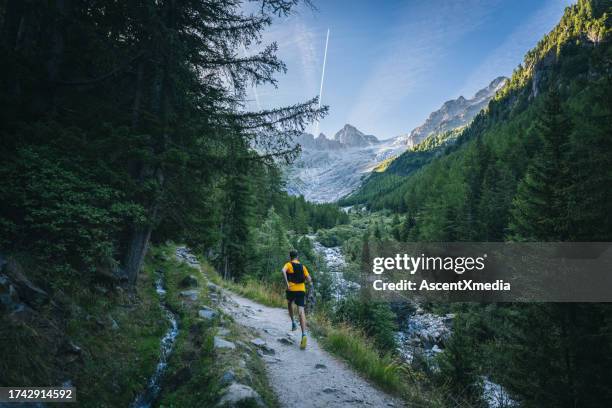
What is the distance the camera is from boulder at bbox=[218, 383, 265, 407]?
4.08 meters

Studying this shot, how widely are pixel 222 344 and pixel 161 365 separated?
128 centimetres

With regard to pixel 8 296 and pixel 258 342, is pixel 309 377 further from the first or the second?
pixel 8 296

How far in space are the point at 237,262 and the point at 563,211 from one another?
21576 mm

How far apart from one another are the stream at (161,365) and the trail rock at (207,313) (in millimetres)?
691

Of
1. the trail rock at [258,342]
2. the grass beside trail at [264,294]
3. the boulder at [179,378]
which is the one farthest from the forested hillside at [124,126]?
the grass beside trail at [264,294]

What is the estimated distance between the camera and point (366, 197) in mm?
166250

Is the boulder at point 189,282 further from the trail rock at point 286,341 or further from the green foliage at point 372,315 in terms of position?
the green foliage at point 372,315

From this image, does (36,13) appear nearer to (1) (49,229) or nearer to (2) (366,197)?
(1) (49,229)

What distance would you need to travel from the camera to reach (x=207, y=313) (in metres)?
8.40

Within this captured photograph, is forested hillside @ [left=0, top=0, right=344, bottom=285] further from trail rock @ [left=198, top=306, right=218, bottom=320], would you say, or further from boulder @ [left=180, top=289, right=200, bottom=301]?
boulder @ [left=180, top=289, right=200, bottom=301]

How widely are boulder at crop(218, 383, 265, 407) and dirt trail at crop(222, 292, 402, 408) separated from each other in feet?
2.60

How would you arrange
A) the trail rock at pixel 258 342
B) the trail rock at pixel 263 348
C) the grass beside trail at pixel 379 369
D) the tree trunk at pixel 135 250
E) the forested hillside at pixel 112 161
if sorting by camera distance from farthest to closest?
1. the tree trunk at pixel 135 250
2. the trail rock at pixel 258 342
3. the trail rock at pixel 263 348
4. the grass beside trail at pixel 379 369
5. the forested hillside at pixel 112 161

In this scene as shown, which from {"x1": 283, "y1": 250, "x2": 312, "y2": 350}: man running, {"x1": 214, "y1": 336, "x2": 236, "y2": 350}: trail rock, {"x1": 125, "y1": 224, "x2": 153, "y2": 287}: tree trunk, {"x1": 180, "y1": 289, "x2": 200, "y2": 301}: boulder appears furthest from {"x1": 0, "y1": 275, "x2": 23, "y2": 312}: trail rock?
{"x1": 180, "y1": 289, "x2": 200, "y2": 301}: boulder

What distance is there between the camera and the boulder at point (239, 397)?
408 cm
